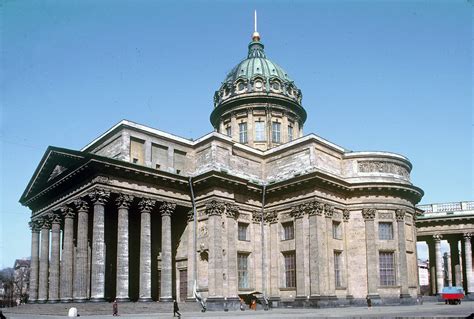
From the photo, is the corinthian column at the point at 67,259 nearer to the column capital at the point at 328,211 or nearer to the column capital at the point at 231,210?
the column capital at the point at 231,210

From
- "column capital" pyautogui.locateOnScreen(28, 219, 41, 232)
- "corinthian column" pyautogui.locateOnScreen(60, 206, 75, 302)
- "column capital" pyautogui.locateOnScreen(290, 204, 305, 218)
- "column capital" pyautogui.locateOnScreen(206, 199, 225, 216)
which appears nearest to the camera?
"corinthian column" pyautogui.locateOnScreen(60, 206, 75, 302)

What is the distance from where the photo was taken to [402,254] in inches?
1702

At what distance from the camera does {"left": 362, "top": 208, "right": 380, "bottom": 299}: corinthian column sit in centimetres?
4200

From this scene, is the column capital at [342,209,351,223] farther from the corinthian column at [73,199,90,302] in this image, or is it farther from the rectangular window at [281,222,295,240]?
the corinthian column at [73,199,90,302]

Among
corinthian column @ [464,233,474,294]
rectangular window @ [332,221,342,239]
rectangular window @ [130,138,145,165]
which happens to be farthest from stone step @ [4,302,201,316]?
corinthian column @ [464,233,474,294]

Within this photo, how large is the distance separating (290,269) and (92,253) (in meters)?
16.9

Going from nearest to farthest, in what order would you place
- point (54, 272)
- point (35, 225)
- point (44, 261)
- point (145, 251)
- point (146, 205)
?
1. point (145, 251)
2. point (146, 205)
3. point (54, 272)
4. point (44, 261)
5. point (35, 225)

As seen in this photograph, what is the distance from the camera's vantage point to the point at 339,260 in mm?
43000

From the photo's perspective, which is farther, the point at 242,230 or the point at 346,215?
the point at 346,215

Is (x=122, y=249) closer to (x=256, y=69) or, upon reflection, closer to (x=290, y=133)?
(x=290, y=133)

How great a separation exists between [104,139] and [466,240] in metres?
41.5

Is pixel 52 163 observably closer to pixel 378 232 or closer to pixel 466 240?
pixel 378 232

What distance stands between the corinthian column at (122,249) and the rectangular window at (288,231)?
14.2 m

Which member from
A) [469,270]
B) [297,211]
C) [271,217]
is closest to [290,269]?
[271,217]
